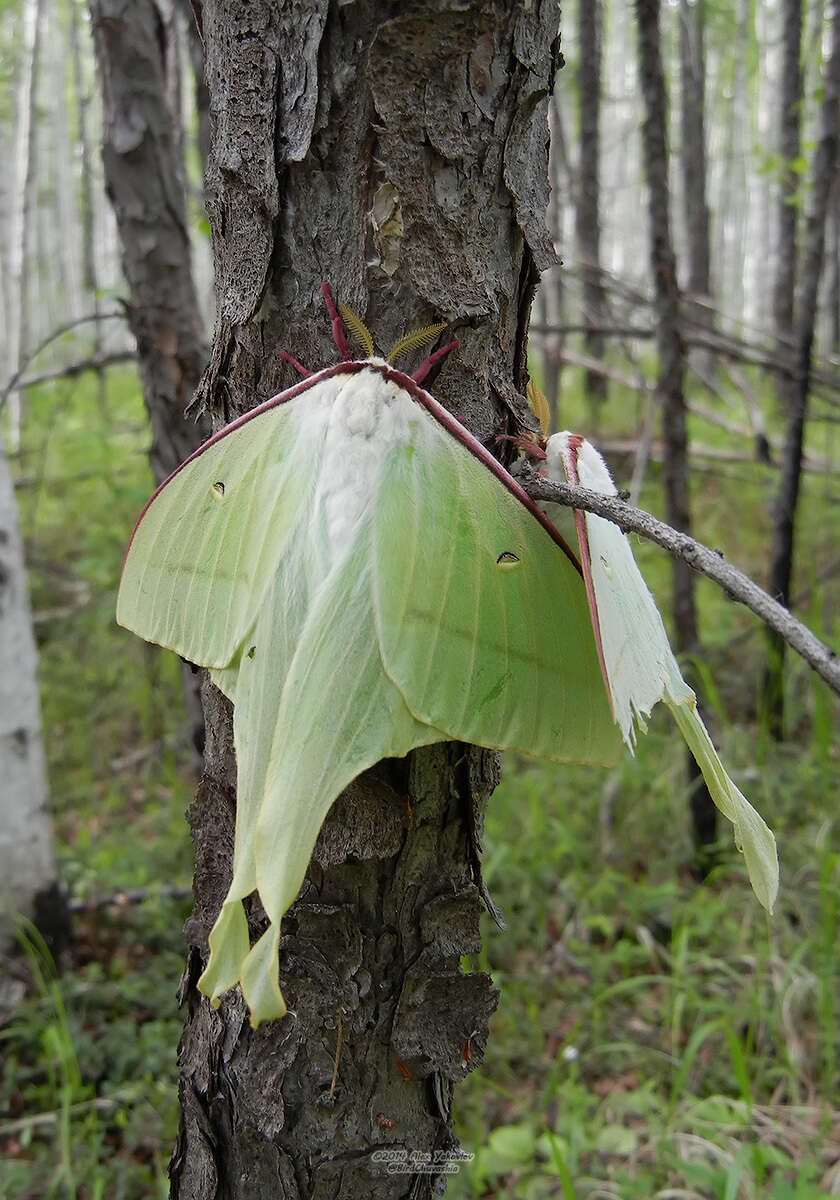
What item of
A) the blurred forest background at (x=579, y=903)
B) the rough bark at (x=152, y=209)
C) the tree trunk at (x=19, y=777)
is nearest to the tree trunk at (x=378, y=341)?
the blurred forest background at (x=579, y=903)

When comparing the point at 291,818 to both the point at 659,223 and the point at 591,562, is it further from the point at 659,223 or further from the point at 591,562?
the point at 659,223

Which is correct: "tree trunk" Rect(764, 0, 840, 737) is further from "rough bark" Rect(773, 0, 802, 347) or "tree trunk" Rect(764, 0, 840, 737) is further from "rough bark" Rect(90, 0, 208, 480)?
"rough bark" Rect(90, 0, 208, 480)

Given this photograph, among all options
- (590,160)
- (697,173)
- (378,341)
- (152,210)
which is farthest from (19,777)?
(697,173)

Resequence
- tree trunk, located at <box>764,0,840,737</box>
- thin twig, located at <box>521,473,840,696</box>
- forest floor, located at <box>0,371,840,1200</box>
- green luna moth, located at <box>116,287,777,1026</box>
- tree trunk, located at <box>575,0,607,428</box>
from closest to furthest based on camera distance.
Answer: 1. thin twig, located at <box>521,473,840,696</box>
2. green luna moth, located at <box>116,287,777,1026</box>
3. forest floor, located at <box>0,371,840,1200</box>
4. tree trunk, located at <box>764,0,840,737</box>
5. tree trunk, located at <box>575,0,607,428</box>

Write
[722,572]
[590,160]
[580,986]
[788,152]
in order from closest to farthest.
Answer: [722,572] → [580,986] → [788,152] → [590,160]

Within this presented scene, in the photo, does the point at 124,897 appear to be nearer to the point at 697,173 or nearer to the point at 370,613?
the point at 370,613

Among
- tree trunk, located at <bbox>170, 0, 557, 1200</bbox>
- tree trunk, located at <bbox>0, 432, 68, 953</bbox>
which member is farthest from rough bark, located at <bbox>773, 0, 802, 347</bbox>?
tree trunk, located at <bbox>170, 0, 557, 1200</bbox>
